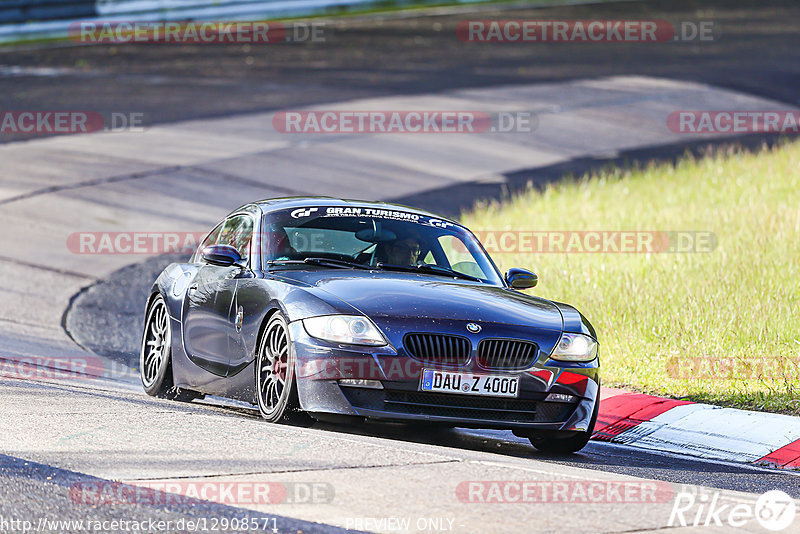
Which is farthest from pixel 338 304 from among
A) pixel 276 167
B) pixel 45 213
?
pixel 276 167

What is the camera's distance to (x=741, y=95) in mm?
27438

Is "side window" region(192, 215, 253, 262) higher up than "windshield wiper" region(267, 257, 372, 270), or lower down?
higher up

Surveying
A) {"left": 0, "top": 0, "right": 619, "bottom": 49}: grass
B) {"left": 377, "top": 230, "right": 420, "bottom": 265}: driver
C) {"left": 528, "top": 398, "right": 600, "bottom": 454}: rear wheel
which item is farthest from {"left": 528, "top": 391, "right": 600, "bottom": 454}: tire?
{"left": 0, "top": 0, "right": 619, "bottom": 49}: grass

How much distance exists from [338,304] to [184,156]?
13.9 metres

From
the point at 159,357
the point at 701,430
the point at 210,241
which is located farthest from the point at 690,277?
the point at 159,357

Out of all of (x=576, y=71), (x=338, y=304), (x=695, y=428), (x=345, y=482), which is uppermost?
(x=576, y=71)

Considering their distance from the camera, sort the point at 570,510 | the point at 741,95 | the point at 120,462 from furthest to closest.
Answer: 1. the point at 741,95
2. the point at 120,462
3. the point at 570,510

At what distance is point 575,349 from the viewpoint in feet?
25.0

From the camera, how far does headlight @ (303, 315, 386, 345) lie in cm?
716

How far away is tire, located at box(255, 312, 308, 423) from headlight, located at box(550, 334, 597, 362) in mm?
1481

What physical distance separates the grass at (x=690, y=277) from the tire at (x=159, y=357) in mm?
3348

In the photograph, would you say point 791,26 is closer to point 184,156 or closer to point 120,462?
point 184,156

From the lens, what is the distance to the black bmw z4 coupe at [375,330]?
7.16m

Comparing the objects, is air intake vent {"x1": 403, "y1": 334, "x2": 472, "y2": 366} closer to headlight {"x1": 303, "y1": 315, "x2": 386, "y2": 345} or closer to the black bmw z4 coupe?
the black bmw z4 coupe
